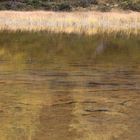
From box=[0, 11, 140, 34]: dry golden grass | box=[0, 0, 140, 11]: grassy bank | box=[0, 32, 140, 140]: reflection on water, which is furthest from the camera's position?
box=[0, 0, 140, 11]: grassy bank

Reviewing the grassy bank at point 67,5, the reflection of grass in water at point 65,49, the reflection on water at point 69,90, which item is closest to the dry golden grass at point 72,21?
the grassy bank at point 67,5

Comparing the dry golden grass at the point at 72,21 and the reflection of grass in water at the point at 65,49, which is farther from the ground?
the reflection of grass in water at the point at 65,49

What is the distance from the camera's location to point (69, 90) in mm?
12055

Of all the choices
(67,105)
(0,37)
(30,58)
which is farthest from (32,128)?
(0,37)

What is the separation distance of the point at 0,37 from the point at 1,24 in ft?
23.5

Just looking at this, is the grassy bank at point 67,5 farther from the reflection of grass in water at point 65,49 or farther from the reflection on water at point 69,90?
the reflection on water at point 69,90

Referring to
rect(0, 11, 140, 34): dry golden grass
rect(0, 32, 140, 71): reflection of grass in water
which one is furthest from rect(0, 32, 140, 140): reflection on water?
rect(0, 11, 140, 34): dry golden grass

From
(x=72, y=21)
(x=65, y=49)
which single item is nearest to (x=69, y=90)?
(x=65, y=49)

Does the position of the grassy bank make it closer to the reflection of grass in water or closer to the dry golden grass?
the dry golden grass

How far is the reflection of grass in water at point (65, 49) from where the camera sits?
17000 millimetres

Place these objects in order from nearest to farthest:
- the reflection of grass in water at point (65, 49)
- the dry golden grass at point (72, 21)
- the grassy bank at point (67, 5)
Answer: the reflection of grass in water at point (65, 49)
the dry golden grass at point (72, 21)
the grassy bank at point (67, 5)

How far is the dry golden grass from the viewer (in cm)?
2812

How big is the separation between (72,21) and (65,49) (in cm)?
1318

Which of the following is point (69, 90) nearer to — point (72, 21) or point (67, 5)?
point (72, 21)
